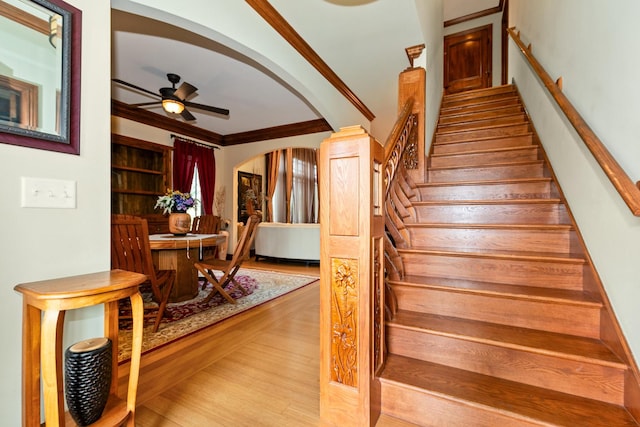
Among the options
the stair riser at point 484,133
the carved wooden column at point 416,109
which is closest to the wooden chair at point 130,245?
the carved wooden column at point 416,109

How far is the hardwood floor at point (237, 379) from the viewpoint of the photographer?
1457 millimetres

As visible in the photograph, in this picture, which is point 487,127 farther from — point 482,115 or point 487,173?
point 487,173

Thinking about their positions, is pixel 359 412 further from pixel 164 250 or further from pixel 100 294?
pixel 164 250

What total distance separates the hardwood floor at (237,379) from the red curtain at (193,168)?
3.94m

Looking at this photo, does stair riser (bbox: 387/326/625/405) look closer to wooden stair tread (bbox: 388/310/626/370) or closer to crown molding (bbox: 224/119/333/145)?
wooden stair tread (bbox: 388/310/626/370)

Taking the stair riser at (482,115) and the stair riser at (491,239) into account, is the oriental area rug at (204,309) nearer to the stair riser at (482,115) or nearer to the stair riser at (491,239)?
the stair riser at (491,239)

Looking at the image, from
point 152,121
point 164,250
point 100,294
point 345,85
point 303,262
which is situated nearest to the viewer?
point 100,294

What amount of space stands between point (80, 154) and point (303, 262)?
479cm

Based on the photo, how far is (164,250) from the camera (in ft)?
10.1

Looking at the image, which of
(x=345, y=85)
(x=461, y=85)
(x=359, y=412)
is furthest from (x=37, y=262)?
(x=461, y=85)

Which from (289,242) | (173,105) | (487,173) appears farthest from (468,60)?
(173,105)

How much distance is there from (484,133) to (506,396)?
2850 millimetres

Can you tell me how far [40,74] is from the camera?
3.78 ft

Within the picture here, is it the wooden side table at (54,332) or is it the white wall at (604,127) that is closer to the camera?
the wooden side table at (54,332)
